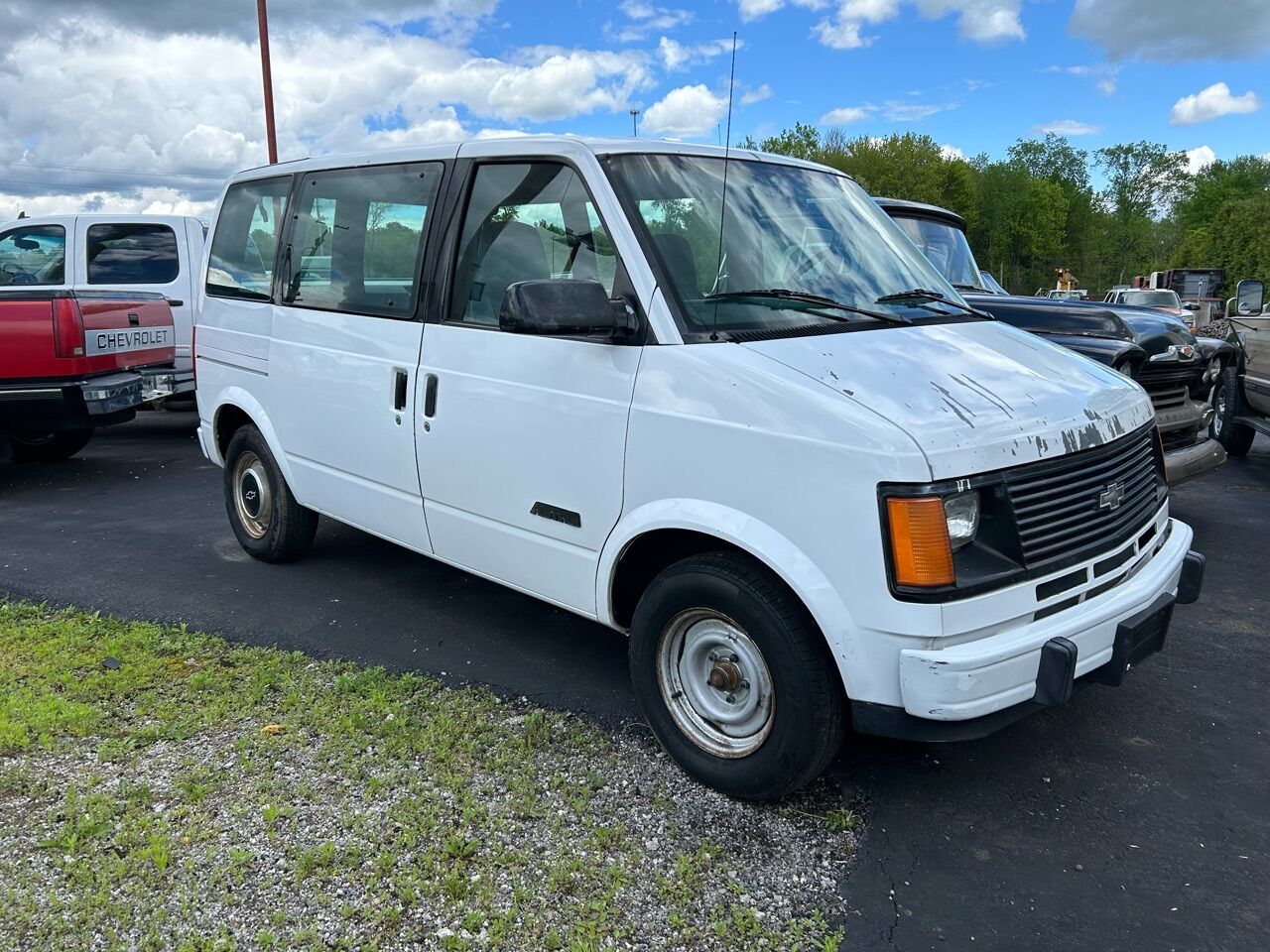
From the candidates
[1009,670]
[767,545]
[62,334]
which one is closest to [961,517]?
[1009,670]

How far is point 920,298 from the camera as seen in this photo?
3975mm

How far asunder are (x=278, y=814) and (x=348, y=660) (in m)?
1.31

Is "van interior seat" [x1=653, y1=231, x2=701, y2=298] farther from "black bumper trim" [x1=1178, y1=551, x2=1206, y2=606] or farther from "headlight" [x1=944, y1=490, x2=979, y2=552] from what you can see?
"black bumper trim" [x1=1178, y1=551, x2=1206, y2=606]

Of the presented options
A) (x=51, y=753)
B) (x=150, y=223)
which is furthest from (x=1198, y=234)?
(x=51, y=753)

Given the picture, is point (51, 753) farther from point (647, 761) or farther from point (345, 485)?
point (647, 761)

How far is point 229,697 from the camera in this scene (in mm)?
4098

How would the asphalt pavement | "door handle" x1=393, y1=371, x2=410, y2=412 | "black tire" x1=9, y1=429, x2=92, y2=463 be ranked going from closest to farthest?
the asphalt pavement → "door handle" x1=393, y1=371, x2=410, y2=412 → "black tire" x1=9, y1=429, x2=92, y2=463

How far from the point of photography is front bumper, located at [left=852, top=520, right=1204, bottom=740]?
277 centimetres

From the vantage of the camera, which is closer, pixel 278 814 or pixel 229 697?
pixel 278 814

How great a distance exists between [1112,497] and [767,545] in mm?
1200

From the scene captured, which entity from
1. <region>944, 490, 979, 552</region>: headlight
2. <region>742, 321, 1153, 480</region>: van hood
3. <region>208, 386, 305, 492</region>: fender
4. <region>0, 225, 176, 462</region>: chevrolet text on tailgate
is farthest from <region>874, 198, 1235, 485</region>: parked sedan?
<region>0, 225, 176, 462</region>: chevrolet text on tailgate

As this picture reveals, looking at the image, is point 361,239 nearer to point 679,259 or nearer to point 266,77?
point 679,259

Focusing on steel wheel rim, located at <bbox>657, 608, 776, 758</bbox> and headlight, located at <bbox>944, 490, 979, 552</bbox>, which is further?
steel wheel rim, located at <bbox>657, 608, 776, 758</bbox>

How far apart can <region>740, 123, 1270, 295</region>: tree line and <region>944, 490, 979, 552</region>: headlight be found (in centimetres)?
6566
